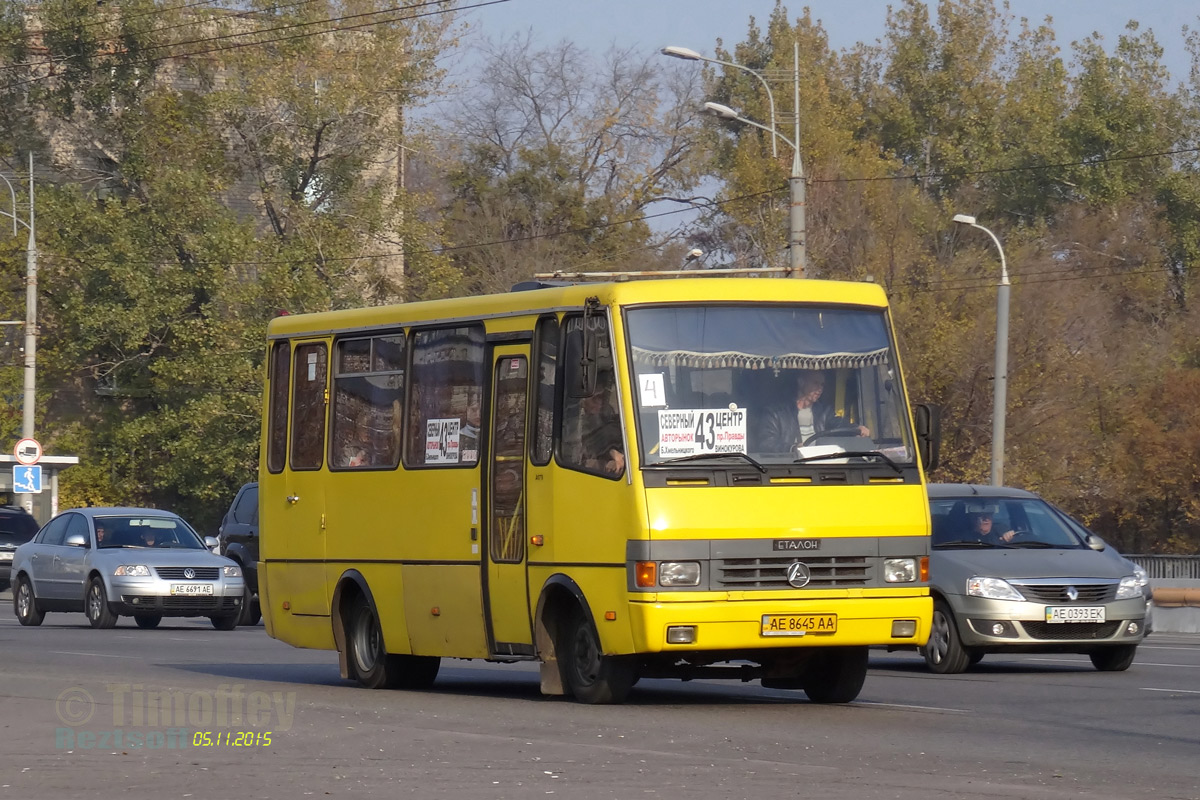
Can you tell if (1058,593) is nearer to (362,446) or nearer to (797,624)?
(797,624)

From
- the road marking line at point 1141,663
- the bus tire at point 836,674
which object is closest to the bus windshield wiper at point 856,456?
the bus tire at point 836,674

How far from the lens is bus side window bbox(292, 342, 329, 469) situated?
15.5 meters

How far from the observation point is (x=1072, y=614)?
52.1 ft

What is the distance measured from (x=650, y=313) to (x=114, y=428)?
137ft

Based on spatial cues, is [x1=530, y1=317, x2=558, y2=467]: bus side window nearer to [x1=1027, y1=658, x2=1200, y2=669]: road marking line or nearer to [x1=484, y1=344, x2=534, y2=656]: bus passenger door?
[x1=484, y1=344, x2=534, y2=656]: bus passenger door

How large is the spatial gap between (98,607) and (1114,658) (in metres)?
13.6

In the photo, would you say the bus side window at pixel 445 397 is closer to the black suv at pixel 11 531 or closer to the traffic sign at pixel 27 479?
the black suv at pixel 11 531

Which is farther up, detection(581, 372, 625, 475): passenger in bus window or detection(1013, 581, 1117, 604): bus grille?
detection(581, 372, 625, 475): passenger in bus window

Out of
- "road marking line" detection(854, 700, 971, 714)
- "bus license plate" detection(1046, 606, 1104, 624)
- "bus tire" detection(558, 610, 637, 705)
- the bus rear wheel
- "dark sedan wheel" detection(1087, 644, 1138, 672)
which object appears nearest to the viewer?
"bus tire" detection(558, 610, 637, 705)

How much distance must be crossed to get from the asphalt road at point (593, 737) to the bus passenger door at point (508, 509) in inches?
19.4

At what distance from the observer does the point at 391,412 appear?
48.2 feet

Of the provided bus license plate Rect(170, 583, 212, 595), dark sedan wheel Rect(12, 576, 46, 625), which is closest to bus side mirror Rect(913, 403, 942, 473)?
bus license plate Rect(170, 583, 212, 595)

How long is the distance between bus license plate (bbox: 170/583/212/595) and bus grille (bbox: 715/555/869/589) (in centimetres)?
1435

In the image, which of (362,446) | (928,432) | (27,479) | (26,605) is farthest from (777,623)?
(27,479)
